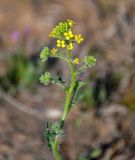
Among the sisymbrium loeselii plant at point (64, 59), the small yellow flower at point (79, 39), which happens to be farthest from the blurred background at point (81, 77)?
the small yellow flower at point (79, 39)

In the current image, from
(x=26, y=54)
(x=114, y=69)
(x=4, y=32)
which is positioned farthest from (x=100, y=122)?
(x=4, y=32)

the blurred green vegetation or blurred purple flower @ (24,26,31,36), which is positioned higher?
blurred purple flower @ (24,26,31,36)

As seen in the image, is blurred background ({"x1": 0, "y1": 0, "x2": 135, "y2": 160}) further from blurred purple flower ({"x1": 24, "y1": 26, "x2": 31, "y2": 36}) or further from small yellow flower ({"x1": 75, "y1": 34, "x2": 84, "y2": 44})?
small yellow flower ({"x1": 75, "y1": 34, "x2": 84, "y2": 44})

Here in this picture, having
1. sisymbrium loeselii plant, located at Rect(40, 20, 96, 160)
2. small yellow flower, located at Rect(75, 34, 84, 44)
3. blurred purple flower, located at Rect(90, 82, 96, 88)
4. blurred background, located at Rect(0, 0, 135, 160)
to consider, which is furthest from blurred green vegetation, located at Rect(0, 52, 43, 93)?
small yellow flower, located at Rect(75, 34, 84, 44)

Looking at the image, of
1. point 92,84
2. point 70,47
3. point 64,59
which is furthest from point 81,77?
point 70,47

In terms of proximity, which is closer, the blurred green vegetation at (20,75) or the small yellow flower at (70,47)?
the small yellow flower at (70,47)

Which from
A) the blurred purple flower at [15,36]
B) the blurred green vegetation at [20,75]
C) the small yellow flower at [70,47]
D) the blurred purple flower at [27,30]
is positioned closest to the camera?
the small yellow flower at [70,47]

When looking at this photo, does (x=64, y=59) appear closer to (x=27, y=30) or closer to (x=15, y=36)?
(x=15, y=36)

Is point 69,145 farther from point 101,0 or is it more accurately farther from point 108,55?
point 101,0

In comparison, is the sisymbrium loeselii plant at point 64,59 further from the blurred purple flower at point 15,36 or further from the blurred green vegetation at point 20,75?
the blurred purple flower at point 15,36

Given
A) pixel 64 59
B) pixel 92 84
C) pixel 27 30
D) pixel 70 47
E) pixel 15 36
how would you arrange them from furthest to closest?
pixel 27 30
pixel 15 36
pixel 92 84
pixel 64 59
pixel 70 47
